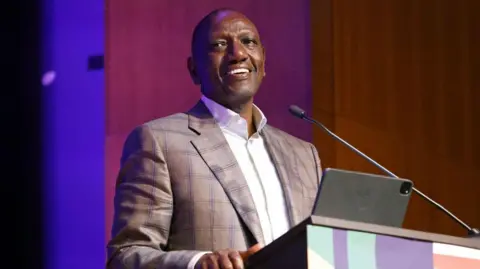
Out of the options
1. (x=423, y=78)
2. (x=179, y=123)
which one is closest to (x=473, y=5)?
(x=423, y=78)

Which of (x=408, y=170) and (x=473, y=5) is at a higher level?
(x=473, y=5)

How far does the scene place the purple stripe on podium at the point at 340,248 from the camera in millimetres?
1624

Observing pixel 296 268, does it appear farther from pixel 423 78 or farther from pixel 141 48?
pixel 423 78

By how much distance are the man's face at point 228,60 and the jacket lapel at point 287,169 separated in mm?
160

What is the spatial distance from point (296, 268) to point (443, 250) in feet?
1.16

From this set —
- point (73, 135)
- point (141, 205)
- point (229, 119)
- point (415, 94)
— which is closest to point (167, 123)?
point (229, 119)

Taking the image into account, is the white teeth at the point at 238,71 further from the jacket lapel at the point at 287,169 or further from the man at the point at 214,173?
the jacket lapel at the point at 287,169

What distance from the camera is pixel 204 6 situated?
3.39 metres

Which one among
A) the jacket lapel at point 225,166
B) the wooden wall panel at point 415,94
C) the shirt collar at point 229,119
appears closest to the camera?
the jacket lapel at point 225,166

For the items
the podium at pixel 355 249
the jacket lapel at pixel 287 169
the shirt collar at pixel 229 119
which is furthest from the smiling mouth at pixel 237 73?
the podium at pixel 355 249

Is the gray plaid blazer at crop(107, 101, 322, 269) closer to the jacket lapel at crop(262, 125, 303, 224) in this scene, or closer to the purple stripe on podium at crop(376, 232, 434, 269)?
the jacket lapel at crop(262, 125, 303, 224)

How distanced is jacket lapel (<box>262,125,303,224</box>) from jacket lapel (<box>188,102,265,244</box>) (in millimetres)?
166

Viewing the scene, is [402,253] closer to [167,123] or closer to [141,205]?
[141,205]

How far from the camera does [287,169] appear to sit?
2.62m
